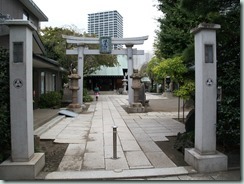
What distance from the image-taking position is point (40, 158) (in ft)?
18.5

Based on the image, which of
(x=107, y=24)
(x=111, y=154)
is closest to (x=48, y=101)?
(x=107, y=24)

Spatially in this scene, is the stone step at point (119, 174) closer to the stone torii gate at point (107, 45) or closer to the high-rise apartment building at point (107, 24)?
the stone torii gate at point (107, 45)

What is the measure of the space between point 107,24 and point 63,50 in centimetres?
511

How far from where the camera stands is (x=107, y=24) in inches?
1031

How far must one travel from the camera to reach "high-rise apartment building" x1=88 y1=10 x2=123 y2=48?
80.3 feet

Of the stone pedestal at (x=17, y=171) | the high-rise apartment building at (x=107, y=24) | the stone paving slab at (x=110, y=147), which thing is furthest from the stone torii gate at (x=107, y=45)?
the stone pedestal at (x=17, y=171)

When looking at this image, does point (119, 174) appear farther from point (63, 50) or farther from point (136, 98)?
point (63, 50)

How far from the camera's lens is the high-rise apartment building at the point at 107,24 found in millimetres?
24484

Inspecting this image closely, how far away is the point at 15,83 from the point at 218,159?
4.39 metres

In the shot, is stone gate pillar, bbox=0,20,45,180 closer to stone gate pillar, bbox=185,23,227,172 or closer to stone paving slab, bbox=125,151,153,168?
stone paving slab, bbox=125,151,153,168

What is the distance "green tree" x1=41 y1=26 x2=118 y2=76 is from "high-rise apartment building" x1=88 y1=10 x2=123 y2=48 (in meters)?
1.79

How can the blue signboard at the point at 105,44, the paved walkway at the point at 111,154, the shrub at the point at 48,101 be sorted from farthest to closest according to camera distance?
the blue signboard at the point at 105,44 → the shrub at the point at 48,101 → the paved walkway at the point at 111,154

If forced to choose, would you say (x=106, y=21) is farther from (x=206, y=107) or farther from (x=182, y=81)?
(x=206, y=107)

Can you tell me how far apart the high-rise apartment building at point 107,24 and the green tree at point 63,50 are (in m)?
1.79
